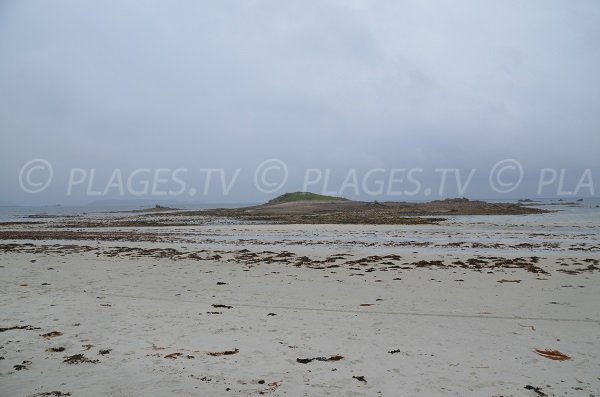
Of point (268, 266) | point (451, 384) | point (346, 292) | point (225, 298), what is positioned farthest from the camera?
point (268, 266)

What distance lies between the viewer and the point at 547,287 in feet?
32.1

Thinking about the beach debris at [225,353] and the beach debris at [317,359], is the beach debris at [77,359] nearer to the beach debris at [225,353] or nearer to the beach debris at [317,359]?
the beach debris at [225,353]

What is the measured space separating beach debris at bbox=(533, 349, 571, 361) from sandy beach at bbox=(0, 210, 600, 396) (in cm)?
3

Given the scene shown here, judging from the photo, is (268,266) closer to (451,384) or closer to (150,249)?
(150,249)

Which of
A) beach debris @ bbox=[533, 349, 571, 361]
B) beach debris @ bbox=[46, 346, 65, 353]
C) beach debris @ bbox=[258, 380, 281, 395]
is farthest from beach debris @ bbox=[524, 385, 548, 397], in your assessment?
beach debris @ bbox=[46, 346, 65, 353]

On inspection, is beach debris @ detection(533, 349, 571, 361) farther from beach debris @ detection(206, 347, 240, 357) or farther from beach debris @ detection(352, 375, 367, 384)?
beach debris @ detection(206, 347, 240, 357)

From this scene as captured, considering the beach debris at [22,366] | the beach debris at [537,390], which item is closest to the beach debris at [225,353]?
the beach debris at [22,366]

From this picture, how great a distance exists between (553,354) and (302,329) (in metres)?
3.62

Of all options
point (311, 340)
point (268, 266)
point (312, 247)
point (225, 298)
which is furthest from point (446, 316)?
point (312, 247)

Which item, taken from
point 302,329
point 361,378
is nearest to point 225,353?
point 302,329

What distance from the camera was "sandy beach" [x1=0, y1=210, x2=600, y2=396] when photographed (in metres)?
4.64

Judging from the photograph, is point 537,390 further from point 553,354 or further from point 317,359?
point 317,359

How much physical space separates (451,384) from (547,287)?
6.81 meters

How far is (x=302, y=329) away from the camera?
6.64 meters
